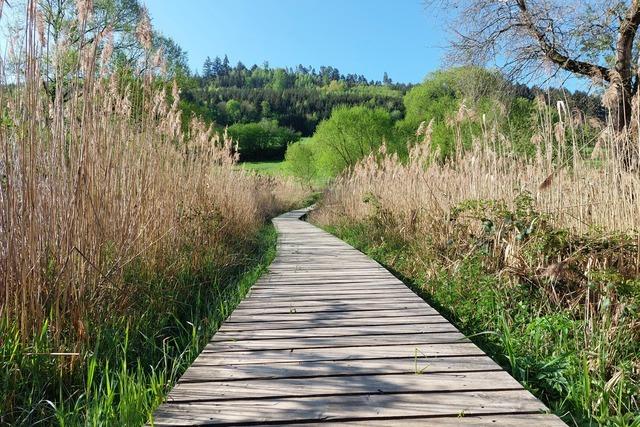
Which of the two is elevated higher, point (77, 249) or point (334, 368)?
point (77, 249)

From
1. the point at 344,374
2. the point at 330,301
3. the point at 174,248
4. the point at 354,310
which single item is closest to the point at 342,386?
the point at 344,374

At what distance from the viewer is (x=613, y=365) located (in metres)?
2.13

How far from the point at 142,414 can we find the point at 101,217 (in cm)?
→ 120

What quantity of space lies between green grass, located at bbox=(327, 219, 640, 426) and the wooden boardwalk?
260mm

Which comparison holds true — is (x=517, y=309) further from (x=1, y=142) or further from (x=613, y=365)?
(x=1, y=142)

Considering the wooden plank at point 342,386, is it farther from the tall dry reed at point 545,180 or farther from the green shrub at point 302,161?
the green shrub at point 302,161

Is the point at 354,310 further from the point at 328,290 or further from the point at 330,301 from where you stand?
the point at 328,290

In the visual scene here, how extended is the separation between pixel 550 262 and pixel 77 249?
289 centimetres

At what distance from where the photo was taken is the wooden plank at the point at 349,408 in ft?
5.27

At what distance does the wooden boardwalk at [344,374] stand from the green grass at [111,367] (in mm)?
169

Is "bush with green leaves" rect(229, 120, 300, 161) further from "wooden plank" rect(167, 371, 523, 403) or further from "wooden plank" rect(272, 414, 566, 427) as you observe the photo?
"wooden plank" rect(272, 414, 566, 427)

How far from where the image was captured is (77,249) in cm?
217

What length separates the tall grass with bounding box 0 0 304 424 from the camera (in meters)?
1.92

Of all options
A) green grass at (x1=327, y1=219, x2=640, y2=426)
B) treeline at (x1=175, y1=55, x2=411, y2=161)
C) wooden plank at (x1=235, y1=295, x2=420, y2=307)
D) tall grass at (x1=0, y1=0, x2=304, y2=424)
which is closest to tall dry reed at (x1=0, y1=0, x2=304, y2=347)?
tall grass at (x1=0, y1=0, x2=304, y2=424)
